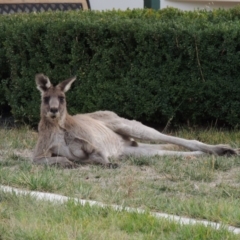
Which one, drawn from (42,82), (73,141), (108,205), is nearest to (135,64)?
(42,82)

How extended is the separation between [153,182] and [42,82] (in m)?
→ 2.13

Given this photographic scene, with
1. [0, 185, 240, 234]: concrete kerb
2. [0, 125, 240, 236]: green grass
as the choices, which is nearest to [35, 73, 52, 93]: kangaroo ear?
[0, 125, 240, 236]: green grass

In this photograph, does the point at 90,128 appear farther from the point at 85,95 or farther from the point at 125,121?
the point at 85,95

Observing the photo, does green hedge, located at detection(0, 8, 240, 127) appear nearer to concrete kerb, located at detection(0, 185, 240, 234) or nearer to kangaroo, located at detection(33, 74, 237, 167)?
kangaroo, located at detection(33, 74, 237, 167)

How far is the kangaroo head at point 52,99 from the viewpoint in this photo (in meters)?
10.3

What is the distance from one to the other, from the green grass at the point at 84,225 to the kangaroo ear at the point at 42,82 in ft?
9.84

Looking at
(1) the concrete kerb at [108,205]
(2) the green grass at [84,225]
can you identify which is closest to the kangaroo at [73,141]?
(1) the concrete kerb at [108,205]

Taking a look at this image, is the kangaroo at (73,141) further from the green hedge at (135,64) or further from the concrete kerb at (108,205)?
the concrete kerb at (108,205)

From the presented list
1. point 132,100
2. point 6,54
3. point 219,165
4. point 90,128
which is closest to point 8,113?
point 6,54

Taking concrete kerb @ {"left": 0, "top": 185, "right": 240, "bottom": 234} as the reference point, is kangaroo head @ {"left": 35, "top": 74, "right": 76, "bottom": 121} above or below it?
above

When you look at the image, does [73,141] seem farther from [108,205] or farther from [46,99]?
[108,205]

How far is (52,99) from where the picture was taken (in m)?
10.4

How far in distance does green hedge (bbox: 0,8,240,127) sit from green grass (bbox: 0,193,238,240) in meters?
4.57

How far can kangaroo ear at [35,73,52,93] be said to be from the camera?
10445 mm
